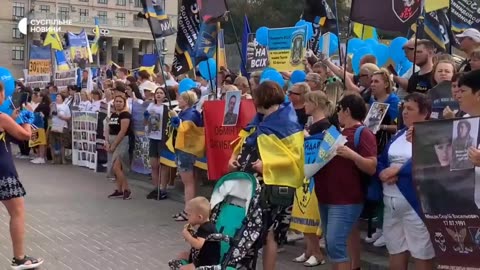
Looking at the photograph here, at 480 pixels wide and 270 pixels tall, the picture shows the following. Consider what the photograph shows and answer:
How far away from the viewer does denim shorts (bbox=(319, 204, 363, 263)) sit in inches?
232

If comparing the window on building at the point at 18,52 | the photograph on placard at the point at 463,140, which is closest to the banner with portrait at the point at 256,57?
the photograph on placard at the point at 463,140

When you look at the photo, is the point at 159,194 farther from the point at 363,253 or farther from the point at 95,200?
the point at 363,253

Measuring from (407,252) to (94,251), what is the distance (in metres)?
3.86

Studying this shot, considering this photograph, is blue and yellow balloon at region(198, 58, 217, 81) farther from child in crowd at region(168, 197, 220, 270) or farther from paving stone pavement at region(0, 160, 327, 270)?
child in crowd at region(168, 197, 220, 270)

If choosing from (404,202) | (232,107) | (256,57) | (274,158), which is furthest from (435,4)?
(256,57)

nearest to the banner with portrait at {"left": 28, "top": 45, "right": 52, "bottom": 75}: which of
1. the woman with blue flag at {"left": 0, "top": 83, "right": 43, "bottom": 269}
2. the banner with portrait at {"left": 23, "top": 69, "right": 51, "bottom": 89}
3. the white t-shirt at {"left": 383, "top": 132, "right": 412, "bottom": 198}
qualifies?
the banner with portrait at {"left": 23, "top": 69, "right": 51, "bottom": 89}

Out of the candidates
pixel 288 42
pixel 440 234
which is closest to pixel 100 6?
pixel 288 42

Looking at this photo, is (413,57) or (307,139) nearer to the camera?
(307,139)

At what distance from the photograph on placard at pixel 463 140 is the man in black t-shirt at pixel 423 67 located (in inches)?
115

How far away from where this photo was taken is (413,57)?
783cm

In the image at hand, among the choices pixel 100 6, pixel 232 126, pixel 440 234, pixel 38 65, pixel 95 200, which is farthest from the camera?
pixel 100 6

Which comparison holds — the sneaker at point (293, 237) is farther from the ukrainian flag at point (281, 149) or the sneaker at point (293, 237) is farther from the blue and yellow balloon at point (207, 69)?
the blue and yellow balloon at point (207, 69)

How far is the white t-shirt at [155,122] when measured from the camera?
1235cm

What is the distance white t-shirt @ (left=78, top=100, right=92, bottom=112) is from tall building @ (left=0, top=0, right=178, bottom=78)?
71.6 m
